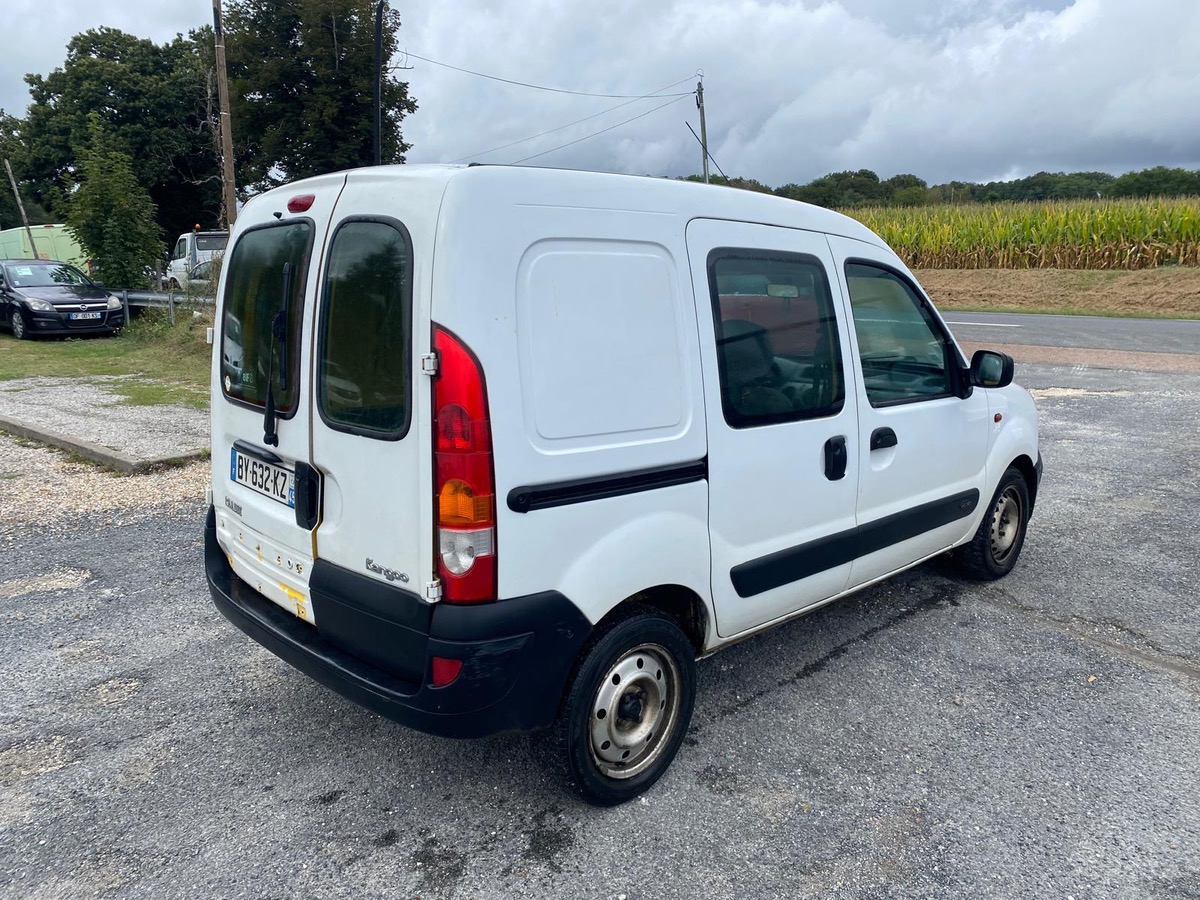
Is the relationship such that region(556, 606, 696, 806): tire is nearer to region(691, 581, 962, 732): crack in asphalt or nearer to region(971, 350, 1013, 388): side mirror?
region(691, 581, 962, 732): crack in asphalt

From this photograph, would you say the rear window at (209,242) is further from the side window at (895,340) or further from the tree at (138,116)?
the side window at (895,340)

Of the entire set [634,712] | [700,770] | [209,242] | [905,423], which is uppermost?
[209,242]

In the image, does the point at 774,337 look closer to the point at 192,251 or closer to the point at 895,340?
the point at 895,340

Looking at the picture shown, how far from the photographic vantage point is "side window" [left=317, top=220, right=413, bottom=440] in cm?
249

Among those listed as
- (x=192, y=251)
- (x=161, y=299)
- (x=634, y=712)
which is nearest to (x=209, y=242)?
(x=192, y=251)

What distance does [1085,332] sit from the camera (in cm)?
1703

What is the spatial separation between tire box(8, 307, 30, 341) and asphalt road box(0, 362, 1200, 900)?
1412 cm

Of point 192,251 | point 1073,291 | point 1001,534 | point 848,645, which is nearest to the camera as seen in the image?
point 848,645

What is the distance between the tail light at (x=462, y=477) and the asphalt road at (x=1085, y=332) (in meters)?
13.9

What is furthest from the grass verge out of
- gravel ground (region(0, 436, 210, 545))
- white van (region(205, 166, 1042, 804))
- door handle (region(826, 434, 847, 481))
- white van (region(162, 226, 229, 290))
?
door handle (region(826, 434, 847, 481))

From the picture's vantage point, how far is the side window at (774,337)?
3062 mm

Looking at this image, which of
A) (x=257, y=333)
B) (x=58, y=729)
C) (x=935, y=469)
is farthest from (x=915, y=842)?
(x=58, y=729)

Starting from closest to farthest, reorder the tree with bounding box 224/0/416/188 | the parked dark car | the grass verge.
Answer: the grass verge, the parked dark car, the tree with bounding box 224/0/416/188

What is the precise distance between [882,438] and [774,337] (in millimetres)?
786
